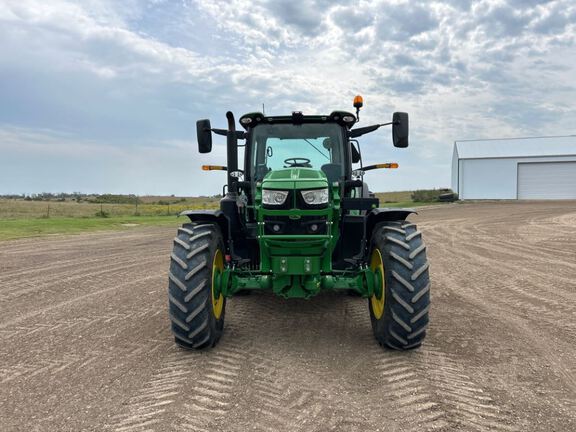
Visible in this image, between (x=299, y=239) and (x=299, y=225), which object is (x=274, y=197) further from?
(x=299, y=239)

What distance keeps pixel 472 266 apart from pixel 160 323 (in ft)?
22.2

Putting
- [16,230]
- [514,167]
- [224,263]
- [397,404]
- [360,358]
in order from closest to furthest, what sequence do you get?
[397,404]
[360,358]
[224,263]
[16,230]
[514,167]

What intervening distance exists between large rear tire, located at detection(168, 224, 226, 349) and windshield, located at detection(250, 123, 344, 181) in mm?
1528

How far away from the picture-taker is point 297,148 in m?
5.50

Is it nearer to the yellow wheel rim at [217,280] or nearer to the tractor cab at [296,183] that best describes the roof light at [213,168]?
the tractor cab at [296,183]

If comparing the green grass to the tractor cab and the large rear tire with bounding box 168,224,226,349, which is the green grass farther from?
the large rear tire with bounding box 168,224,226,349

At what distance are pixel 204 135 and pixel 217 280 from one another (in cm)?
177

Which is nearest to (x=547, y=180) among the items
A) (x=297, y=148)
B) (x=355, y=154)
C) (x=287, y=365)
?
(x=355, y=154)

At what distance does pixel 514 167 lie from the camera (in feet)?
122

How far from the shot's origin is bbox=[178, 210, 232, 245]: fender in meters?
4.54

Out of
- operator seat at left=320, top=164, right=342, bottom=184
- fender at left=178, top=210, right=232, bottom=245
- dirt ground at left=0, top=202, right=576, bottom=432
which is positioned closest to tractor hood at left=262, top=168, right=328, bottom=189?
fender at left=178, top=210, right=232, bottom=245

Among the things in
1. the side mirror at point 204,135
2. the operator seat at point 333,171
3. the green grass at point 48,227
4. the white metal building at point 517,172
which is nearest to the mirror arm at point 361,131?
the operator seat at point 333,171

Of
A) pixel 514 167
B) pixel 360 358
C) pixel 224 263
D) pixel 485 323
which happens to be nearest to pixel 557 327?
pixel 485 323

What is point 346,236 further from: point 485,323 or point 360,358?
point 485,323
